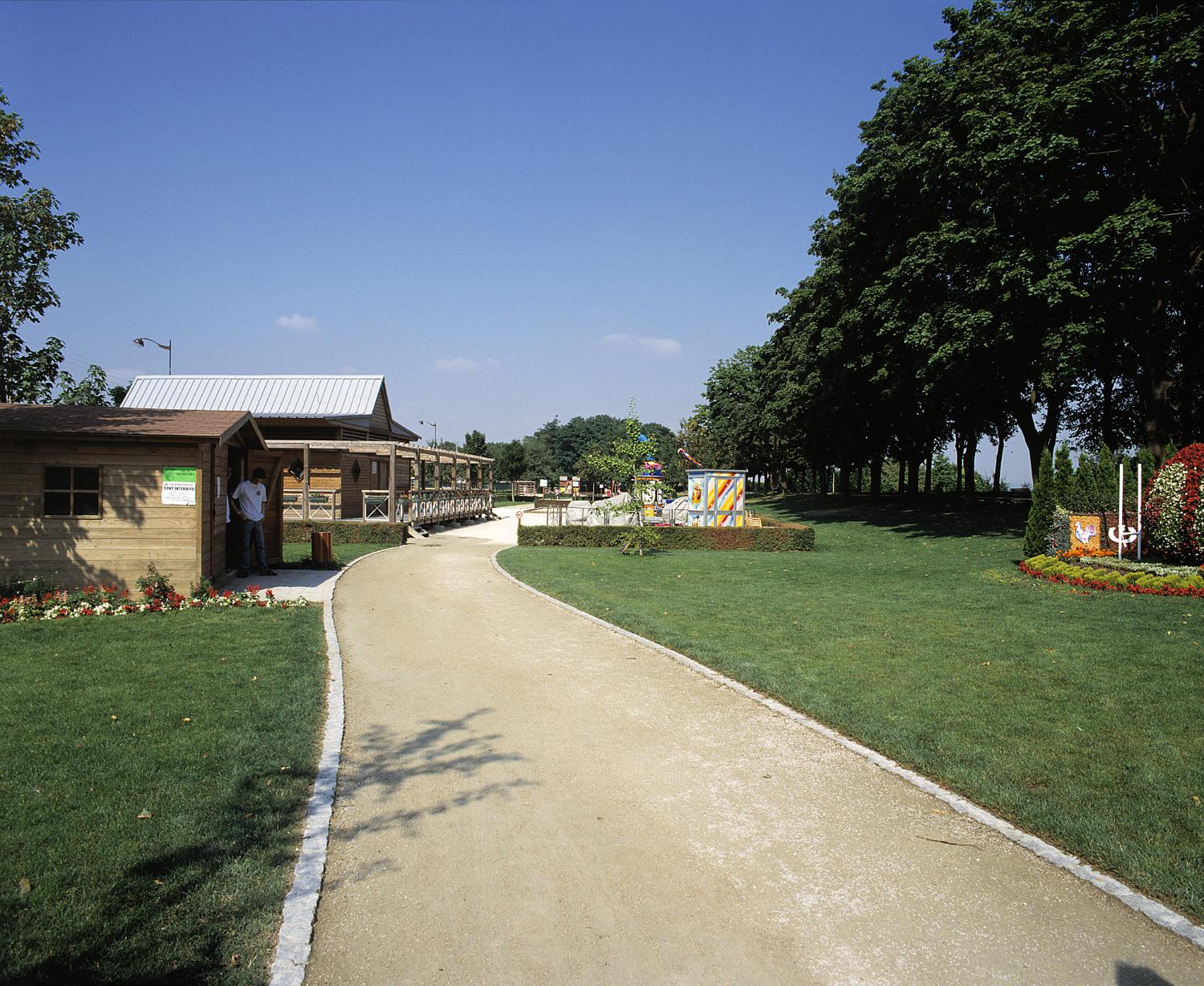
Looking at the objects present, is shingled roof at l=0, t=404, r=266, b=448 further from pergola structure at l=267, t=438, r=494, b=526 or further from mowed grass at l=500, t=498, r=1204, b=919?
pergola structure at l=267, t=438, r=494, b=526

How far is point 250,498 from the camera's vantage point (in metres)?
15.0

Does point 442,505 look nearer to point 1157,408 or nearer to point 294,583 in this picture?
point 294,583

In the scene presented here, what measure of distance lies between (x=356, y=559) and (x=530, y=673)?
40.3 feet

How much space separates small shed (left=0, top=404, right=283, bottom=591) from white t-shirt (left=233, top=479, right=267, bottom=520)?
1.94 m

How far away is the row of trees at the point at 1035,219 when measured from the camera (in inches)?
796

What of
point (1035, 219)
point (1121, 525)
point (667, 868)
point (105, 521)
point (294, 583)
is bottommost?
point (667, 868)

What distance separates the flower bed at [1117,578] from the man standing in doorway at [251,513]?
15.3 m

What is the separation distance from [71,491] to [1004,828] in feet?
43.6

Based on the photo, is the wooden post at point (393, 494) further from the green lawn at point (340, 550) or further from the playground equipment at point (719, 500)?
the playground equipment at point (719, 500)

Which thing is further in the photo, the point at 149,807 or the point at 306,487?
the point at 306,487

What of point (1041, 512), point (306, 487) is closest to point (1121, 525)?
point (1041, 512)

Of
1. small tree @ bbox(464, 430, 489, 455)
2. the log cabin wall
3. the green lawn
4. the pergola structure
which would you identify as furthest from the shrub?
small tree @ bbox(464, 430, 489, 455)

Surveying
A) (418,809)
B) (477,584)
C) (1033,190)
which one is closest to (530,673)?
(418,809)

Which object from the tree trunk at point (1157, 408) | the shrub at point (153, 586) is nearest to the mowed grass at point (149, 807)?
the shrub at point (153, 586)
